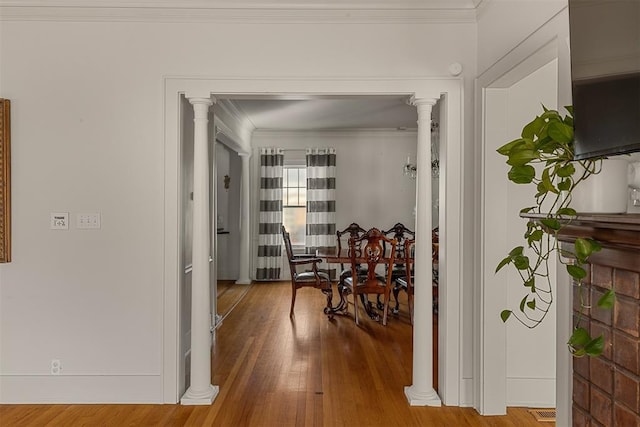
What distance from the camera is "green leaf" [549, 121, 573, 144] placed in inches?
53.0

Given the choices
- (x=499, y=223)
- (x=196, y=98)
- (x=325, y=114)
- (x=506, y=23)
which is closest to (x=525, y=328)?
(x=499, y=223)

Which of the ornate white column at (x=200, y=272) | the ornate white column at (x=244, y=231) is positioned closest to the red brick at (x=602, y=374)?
the ornate white column at (x=200, y=272)

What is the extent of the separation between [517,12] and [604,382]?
5.99 feet

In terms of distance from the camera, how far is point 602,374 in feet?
4.27

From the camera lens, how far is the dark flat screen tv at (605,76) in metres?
1.12

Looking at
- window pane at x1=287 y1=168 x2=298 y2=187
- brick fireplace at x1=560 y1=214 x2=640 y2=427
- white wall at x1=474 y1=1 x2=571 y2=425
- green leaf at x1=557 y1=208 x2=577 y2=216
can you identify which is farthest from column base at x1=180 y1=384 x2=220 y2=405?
window pane at x1=287 y1=168 x2=298 y2=187

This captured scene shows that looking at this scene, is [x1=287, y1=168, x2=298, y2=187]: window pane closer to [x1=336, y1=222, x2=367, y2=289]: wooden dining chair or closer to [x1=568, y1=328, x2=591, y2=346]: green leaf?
[x1=336, y1=222, x2=367, y2=289]: wooden dining chair

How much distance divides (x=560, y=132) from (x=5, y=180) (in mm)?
3108

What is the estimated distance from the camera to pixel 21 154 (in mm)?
2762

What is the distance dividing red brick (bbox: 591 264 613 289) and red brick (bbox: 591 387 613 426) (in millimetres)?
333

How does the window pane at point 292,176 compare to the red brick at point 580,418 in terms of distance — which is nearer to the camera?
the red brick at point 580,418

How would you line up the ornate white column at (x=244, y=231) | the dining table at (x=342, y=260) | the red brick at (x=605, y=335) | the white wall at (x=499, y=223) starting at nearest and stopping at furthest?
the red brick at (x=605, y=335) → the white wall at (x=499, y=223) → the dining table at (x=342, y=260) → the ornate white column at (x=244, y=231)

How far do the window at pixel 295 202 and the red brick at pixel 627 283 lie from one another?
618 centimetres

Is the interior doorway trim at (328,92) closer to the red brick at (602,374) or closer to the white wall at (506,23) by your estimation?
the white wall at (506,23)
